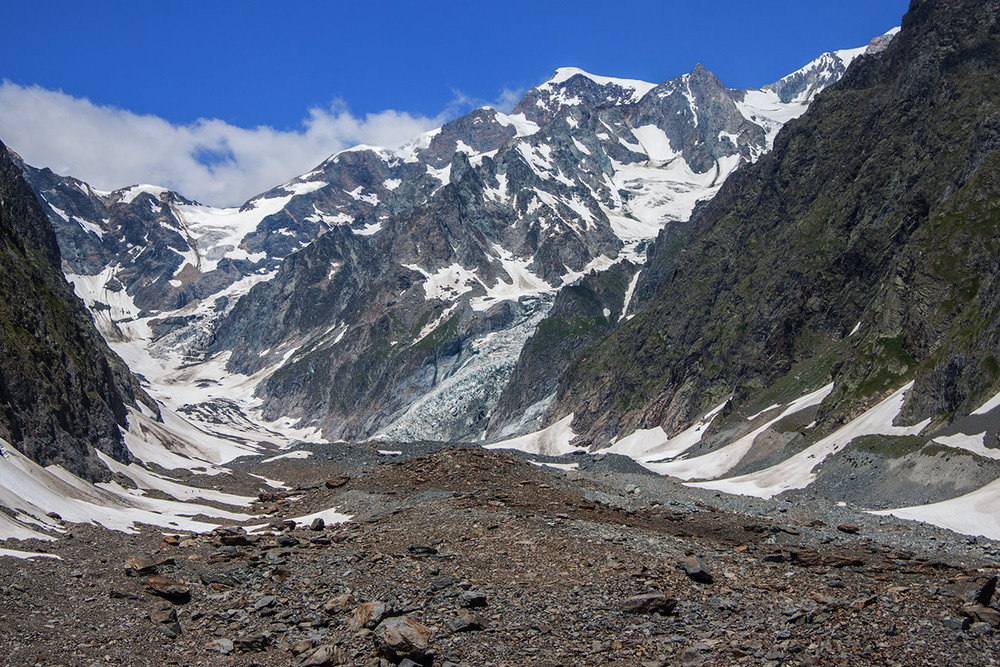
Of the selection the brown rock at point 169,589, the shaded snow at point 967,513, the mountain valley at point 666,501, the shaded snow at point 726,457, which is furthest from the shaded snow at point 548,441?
the brown rock at point 169,589

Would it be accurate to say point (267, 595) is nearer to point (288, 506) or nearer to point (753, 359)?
point (288, 506)

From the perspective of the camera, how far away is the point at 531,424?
19238 centimetres

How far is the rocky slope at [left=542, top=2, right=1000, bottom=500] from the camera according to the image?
76.2 metres

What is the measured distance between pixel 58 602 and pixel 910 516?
132ft

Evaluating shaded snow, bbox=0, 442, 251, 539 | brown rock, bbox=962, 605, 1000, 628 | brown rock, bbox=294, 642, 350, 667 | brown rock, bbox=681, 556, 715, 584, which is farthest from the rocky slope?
shaded snow, bbox=0, 442, 251, 539

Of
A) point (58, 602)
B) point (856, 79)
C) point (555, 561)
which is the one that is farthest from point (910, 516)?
point (856, 79)

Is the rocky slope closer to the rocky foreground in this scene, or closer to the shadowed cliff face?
the shadowed cliff face

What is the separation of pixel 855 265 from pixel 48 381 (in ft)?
320

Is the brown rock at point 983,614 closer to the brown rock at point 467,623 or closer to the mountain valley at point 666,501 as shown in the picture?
the mountain valley at point 666,501

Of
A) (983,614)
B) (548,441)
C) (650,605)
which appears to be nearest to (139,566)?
(650,605)

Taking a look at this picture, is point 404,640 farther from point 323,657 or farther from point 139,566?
point 139,566

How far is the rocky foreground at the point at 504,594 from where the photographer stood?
1952 cm

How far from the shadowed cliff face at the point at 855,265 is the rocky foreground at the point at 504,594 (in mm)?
34970

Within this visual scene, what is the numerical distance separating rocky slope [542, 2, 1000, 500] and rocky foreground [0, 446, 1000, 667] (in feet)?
92.6
